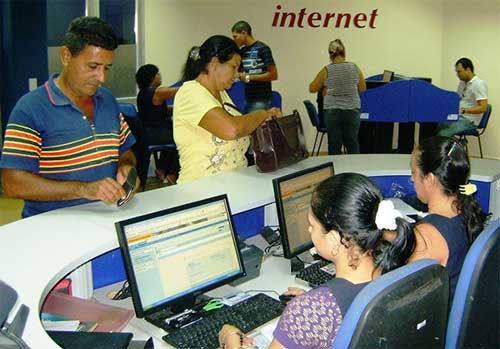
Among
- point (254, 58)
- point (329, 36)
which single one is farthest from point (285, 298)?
point (329, 36)

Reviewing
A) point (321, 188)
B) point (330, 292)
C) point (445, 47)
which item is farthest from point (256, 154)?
point (445, 47)

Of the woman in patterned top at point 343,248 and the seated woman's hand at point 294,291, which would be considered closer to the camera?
the woman in patterned top at point 343,248

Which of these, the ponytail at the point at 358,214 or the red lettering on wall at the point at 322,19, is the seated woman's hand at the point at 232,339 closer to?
the ponytail at the point at 358,214

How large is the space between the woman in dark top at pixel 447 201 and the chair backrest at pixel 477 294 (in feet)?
0.67

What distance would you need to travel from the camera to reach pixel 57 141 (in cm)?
225

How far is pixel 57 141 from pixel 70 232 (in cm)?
41

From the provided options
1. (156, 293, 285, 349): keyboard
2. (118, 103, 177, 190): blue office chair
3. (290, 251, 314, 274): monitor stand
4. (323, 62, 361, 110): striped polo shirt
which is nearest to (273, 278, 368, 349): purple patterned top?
(156, 293, 285, 349): keyboard

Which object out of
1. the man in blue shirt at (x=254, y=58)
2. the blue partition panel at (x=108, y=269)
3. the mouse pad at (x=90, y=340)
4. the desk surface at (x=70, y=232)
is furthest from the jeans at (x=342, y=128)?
the mouse pad at (x=90, y=340)

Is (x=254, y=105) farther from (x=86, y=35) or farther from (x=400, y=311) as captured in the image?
(x=400, y=311)

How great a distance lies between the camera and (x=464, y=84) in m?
7.53

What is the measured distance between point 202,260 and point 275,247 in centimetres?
75

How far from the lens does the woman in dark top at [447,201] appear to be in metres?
2.03

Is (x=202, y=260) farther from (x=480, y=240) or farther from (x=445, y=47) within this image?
(x=445, y=47)

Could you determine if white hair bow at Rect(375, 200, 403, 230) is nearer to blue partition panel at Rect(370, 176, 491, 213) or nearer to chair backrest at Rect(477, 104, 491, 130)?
blue partition panel at Rect(370, 176, 491, 213)
